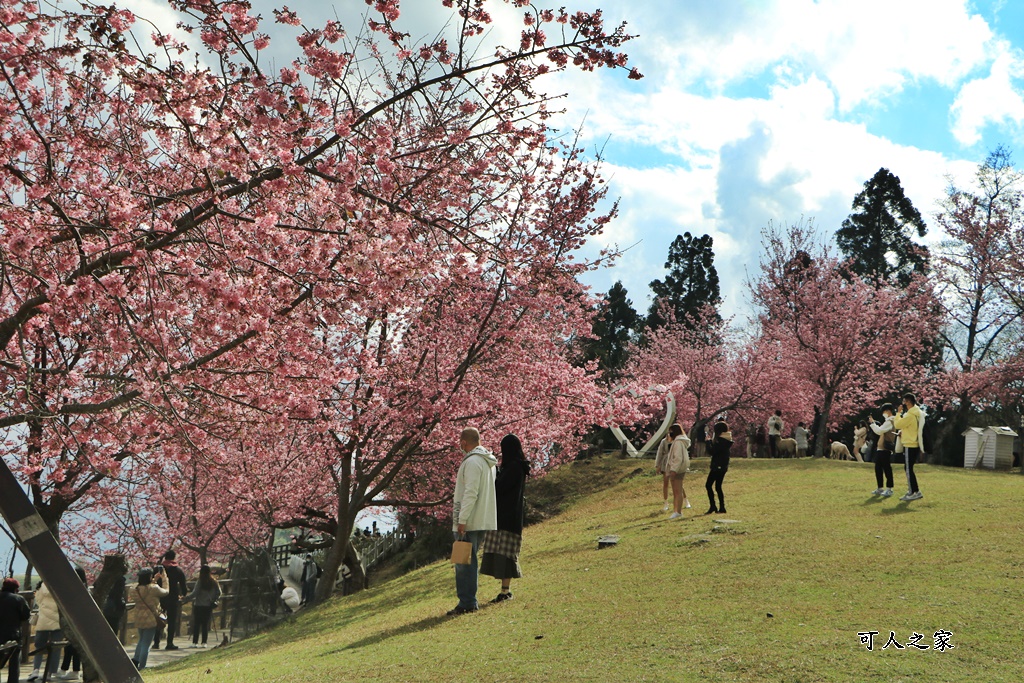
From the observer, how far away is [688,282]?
2222 inches

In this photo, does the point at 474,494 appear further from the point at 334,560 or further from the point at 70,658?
the point at 70,658

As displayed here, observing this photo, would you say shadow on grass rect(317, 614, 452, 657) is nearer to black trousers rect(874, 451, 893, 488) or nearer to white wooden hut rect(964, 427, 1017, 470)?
black trousers rect(874, 451, 893, 488)

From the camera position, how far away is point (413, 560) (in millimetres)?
23406

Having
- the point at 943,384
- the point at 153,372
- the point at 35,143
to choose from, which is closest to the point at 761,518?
the point at 153,372

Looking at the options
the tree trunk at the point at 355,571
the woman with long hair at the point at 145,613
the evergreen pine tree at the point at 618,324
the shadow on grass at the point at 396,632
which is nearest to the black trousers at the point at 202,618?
the tree trunk at the point at 355,571

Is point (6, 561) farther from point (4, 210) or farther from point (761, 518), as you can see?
point (761, 518)

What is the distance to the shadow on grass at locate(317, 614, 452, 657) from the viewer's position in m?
9.67

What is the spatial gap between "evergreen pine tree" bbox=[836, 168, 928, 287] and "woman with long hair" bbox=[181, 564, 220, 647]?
4708 centimetres

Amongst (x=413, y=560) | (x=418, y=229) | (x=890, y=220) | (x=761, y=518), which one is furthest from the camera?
(x=890, y=220)

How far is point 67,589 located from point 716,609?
6329mm

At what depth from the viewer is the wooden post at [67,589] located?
18.4ft

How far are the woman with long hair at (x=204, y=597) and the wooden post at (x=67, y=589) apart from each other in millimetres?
12938

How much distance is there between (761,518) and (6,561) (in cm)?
1215

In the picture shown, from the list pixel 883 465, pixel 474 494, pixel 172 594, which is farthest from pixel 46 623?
pixel 883 465
